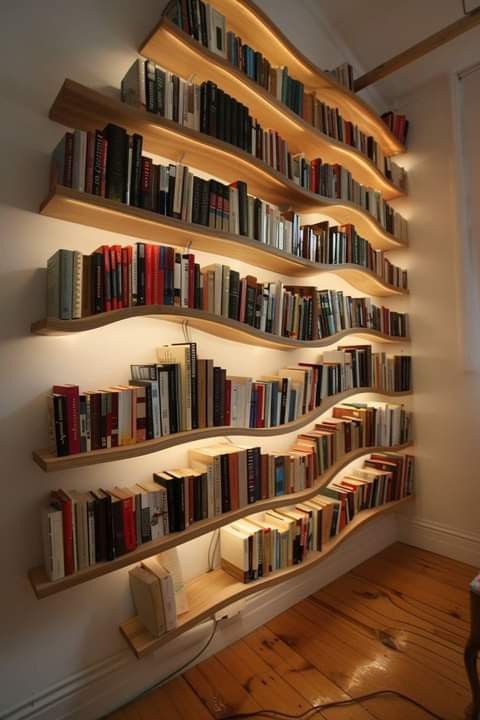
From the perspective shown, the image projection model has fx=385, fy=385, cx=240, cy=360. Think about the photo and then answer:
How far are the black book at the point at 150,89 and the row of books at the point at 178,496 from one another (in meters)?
1.27

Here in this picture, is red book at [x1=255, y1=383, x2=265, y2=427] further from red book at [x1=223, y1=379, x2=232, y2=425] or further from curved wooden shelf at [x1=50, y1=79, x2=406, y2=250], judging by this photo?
curved wooden shelf at [x1=50, y1=79, x2=406, y2=250]

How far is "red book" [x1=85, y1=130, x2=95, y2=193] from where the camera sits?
3.83 feet

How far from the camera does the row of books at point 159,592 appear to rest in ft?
4.28

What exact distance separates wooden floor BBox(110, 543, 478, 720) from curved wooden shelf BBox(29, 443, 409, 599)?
23.9 inches

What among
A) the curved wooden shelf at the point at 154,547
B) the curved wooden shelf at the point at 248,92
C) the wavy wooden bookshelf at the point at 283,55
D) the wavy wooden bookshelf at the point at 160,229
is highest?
the wavy wooden bookshelf at the point at 283,55

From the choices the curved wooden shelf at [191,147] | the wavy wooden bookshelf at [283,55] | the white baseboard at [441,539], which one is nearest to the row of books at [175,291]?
the curved wooden shelf at [191,147]

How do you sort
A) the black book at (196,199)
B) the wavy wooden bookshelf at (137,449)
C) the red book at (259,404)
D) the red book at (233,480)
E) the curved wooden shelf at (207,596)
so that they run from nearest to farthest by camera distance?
the wavy wooden bookshelf at (137,449), the curved wooden shelf at (207,596), the black book at (196,199), the red book at (233,480), the red book at (259,404)

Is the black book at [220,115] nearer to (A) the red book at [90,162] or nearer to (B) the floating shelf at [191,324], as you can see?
(A) the red book at [90,162]

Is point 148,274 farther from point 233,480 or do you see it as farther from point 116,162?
point 233,480

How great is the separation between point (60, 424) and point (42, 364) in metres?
0.25

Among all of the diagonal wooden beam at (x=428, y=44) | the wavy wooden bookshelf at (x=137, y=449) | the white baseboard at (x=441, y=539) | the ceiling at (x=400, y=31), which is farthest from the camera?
the white baseboard at (x=441, y=539)

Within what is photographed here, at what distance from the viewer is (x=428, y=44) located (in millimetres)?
2004

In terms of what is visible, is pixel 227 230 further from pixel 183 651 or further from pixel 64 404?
pixel 183 651

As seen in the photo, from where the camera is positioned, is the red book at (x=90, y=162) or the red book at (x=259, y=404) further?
the red book at (x=259, y=404)
